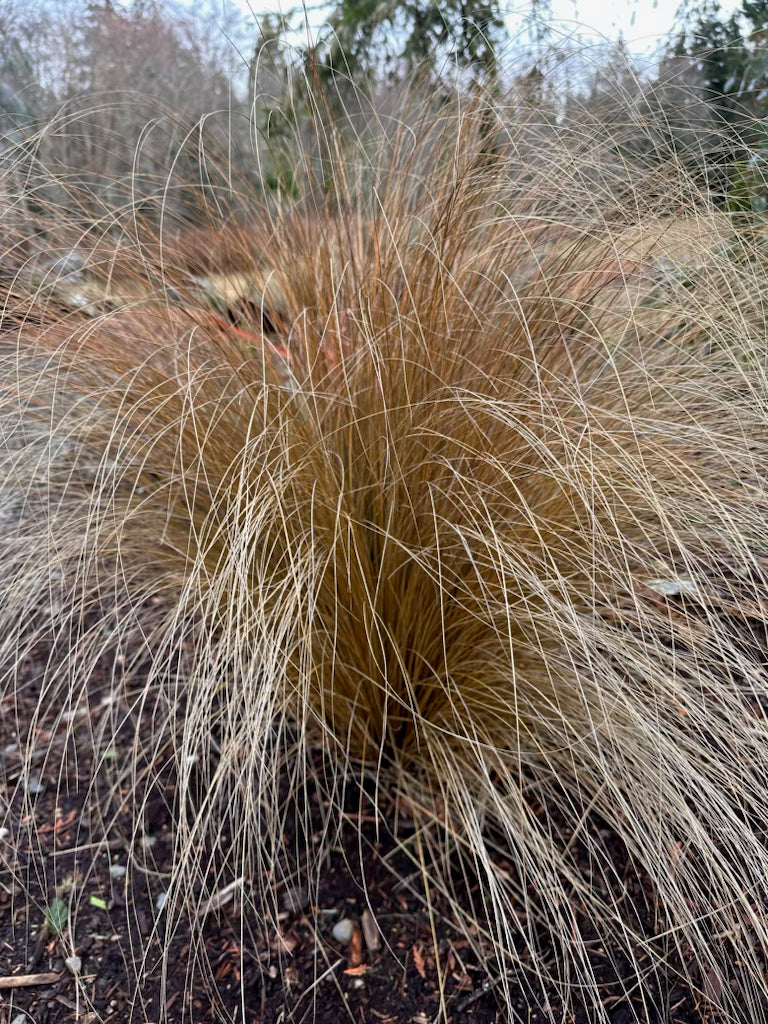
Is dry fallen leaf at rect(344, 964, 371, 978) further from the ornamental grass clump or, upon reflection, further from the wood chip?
the wood chip

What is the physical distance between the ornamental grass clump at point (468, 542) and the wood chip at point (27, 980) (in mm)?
257

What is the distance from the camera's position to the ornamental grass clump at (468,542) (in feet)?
3.99

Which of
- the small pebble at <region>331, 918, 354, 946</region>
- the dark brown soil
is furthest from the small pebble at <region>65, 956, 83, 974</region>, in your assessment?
the small pebble at <region>331, 918, 354, 946</region>

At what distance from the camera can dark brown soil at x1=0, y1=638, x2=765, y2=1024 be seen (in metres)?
1.25

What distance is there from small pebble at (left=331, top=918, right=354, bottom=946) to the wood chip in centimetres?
48

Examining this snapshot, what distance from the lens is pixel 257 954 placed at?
133 centimetres

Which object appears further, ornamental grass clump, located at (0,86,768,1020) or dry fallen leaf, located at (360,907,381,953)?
dry fallen leaf, located at (360,907,381,953)

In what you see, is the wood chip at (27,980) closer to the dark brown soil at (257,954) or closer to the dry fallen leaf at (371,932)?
the dark brown soil at (257,954)

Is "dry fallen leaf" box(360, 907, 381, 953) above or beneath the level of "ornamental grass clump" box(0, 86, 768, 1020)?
beneath

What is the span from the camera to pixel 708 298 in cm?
151

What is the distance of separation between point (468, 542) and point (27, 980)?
107 cm

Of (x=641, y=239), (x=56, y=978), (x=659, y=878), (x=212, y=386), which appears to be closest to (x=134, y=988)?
(x=56, y=978)

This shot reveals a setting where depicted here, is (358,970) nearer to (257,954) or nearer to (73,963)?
(257,954)

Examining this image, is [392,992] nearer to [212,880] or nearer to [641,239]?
[212,880]
